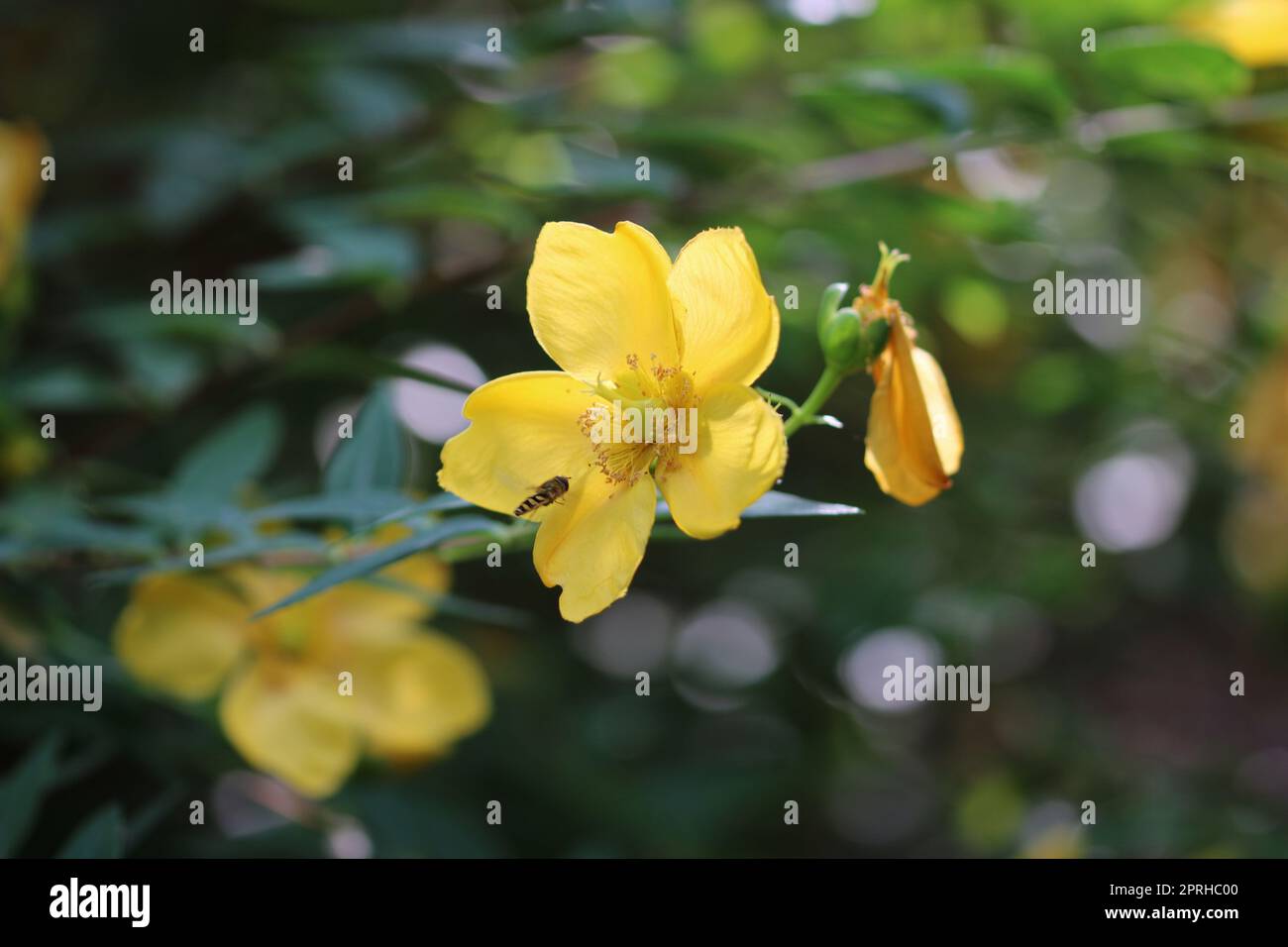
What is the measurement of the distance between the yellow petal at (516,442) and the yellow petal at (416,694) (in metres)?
0.67

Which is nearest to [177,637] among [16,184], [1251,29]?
[16,184]

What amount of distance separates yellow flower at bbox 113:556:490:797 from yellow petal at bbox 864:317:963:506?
574 mm

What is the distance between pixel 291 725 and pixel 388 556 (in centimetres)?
59

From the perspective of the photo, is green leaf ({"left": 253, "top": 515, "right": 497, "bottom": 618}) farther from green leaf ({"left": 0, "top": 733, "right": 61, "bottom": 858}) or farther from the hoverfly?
green leaf ({"left": 0, "top": 733, "right": 61, "bottom": 858})

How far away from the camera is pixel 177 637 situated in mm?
1356

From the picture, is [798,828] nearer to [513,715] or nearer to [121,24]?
[513,715]

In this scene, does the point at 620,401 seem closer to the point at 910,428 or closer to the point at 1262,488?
the point at 910,428

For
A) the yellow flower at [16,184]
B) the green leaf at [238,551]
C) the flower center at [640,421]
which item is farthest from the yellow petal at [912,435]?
the yellow flower at [16,184]

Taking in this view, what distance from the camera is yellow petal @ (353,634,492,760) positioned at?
1.44 m

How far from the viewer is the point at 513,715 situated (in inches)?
76.7

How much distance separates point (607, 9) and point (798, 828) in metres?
1.41

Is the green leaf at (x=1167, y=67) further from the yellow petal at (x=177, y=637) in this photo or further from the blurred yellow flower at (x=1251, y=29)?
the yellow petal at (x=177, y=637)
